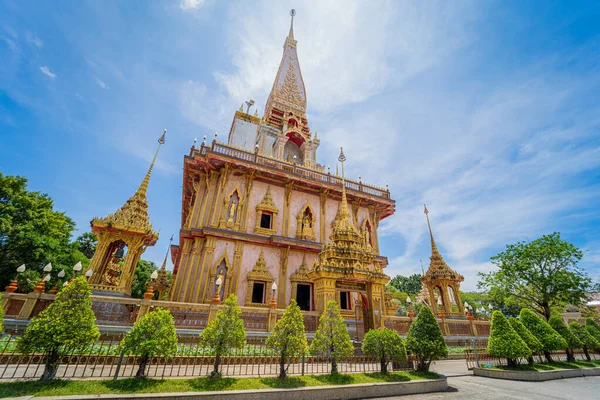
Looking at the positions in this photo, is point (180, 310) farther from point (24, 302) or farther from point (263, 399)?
point (263, 399)

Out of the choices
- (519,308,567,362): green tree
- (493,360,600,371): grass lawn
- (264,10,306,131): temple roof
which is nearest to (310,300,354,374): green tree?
(493,360,600,371): grass lawn

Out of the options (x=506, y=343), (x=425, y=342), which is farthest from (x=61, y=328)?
(x=506, y=343)

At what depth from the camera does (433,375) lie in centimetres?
762

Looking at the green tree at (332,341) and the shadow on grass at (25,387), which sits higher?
the green tree at (332,341)

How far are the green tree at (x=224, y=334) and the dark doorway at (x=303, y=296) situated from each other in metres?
9.61

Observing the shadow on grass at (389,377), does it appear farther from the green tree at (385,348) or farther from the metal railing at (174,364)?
the metal railing at (174,364)

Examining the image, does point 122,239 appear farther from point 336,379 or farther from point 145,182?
point 336,379

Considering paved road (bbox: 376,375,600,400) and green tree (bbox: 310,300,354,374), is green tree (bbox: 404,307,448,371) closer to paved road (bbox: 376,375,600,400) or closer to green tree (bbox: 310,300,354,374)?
paved road (bbox: 376,375,600,400)

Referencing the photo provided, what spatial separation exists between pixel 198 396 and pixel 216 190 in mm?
12608

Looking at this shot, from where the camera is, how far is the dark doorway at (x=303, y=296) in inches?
622

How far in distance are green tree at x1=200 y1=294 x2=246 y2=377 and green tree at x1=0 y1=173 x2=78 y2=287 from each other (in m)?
21.5

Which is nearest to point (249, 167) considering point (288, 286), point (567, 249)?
point (288, 286)

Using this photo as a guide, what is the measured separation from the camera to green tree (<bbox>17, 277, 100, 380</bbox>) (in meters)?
5.08

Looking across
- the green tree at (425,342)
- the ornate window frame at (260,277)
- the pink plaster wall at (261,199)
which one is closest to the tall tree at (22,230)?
the pink plaster wall at (261,199)
